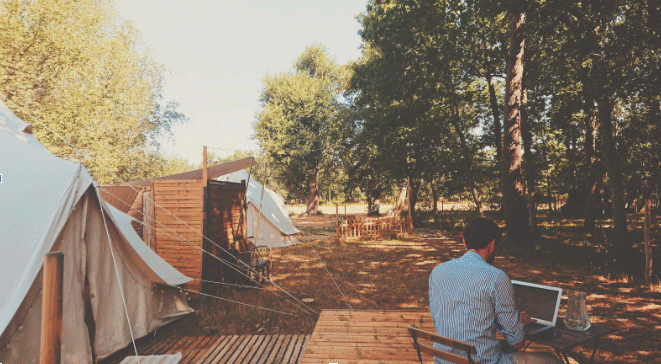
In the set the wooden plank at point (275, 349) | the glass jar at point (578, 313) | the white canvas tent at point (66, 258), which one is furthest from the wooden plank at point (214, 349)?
the glass jar at point (578, 313)

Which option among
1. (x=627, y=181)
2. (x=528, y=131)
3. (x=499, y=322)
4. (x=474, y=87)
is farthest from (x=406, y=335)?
(x=474, y=87)

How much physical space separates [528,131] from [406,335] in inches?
573

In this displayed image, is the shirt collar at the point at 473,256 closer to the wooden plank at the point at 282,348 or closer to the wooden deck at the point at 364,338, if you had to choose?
the wooden deck at the point at 364,338

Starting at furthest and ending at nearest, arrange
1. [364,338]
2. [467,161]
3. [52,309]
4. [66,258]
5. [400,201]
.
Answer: [400,201]
[467,161]
[66,258]
[364,338]
[52,309]

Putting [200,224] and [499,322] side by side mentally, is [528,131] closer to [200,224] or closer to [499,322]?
[200,224]

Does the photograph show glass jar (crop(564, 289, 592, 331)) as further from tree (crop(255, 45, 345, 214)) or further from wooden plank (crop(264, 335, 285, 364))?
tree (crop(255, 45, 345, 214))

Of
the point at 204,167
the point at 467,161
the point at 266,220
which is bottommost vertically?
the point at 266,220

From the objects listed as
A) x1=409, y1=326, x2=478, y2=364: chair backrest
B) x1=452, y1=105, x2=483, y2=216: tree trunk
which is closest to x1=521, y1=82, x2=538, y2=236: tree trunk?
x1=452, y1=105, x2=483, y2=216: tree trunk

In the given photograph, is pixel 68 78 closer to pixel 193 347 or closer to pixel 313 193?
pixel 193 347

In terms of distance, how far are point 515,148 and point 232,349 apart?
35.1 feet

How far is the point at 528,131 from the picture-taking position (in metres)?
15.6

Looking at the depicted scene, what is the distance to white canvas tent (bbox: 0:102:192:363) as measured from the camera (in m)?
3.97

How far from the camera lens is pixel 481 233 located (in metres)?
2.58

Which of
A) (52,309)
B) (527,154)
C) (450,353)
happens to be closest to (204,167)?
(52,309)
